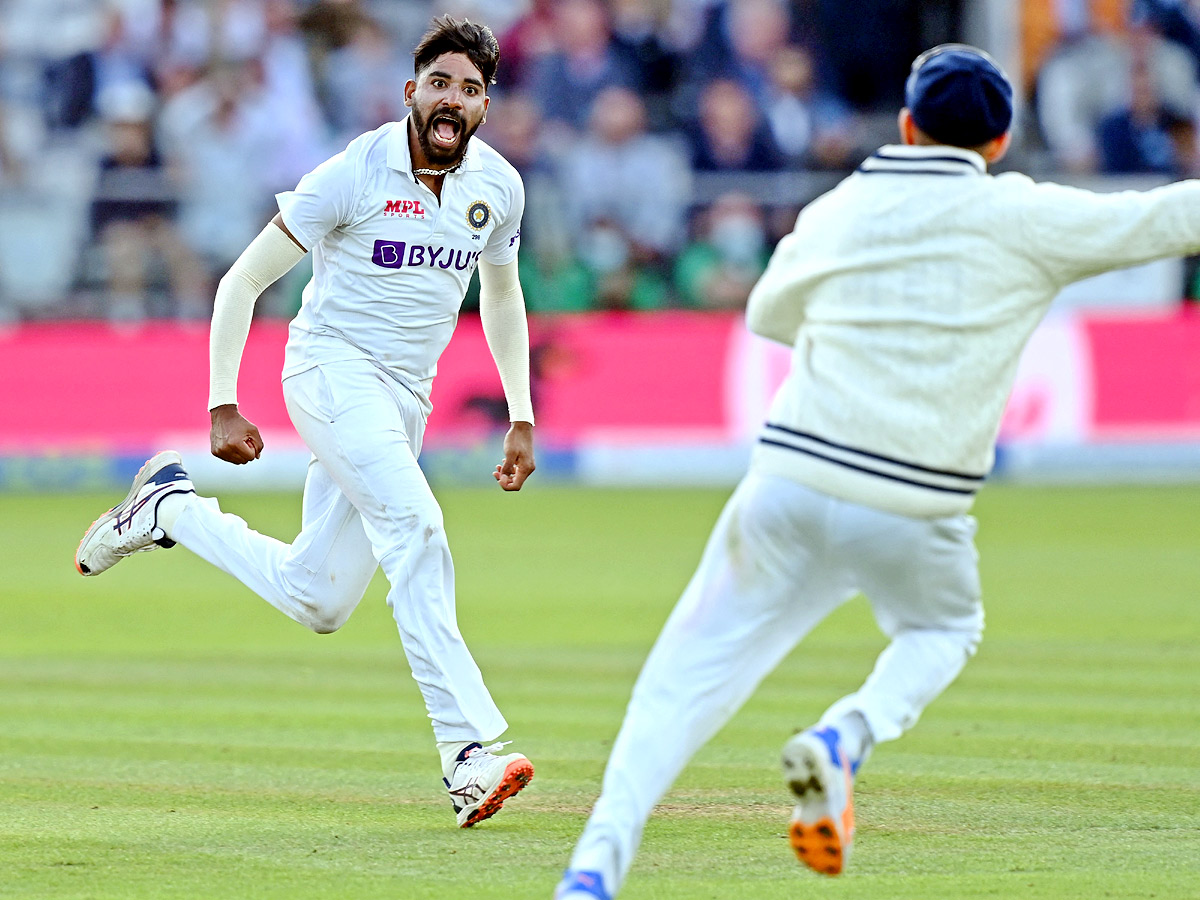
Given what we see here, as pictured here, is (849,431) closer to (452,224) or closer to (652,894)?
(652,894)

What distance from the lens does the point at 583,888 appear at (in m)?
3.89

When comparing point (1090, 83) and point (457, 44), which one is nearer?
point (457, 44)

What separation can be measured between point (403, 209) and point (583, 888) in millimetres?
2542

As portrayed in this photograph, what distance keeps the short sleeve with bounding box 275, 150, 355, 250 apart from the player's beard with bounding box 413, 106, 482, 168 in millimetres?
229

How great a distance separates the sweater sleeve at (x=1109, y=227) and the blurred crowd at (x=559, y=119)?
1279 cm

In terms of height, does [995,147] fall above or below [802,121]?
above

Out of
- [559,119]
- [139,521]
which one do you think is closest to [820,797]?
[139,521]

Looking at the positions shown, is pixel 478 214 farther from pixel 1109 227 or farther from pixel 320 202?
pixel 1109 227

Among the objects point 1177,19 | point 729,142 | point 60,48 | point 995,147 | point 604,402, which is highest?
point 995,147

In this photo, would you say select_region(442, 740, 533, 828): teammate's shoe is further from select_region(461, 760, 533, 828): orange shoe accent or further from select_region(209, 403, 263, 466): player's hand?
select_region(209, 403, 263, 466): player's hand

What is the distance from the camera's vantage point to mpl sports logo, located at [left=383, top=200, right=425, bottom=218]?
5.77m

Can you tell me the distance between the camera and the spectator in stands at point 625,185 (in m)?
17.7

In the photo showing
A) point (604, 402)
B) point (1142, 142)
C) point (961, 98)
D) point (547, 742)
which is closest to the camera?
point (961, 98)

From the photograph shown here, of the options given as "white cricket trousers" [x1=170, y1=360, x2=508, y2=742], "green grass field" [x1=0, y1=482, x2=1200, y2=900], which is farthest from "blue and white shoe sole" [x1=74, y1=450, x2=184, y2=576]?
"green grass field" [x1=0, y1=482, x2=1200, y2=900]
